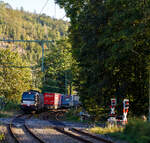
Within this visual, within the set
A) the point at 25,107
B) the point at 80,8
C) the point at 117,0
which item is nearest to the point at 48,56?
the point at 25,107

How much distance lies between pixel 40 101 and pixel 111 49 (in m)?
32.6

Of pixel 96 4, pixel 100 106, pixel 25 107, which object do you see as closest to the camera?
pixel 96 4

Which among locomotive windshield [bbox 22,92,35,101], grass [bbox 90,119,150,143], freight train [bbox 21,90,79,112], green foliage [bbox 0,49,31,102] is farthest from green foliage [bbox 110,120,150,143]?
green foliage [bbox 0,49,31,102]

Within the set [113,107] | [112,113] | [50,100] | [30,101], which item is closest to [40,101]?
[30,101]

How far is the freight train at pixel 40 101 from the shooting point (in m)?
40.8

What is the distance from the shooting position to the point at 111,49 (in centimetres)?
1474

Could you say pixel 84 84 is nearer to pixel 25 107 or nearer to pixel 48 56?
pixel 25 107

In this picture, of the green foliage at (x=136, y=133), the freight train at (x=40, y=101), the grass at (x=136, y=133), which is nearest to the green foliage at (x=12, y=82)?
the freight train at (x=40, y=101)

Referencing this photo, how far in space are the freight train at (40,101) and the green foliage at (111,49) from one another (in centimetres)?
2172

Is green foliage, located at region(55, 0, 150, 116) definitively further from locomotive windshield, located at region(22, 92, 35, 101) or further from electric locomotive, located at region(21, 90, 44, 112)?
locomotive windshield, located at region(22, 92, 35, 101)

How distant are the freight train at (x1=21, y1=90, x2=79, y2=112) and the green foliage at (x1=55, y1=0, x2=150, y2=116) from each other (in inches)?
855

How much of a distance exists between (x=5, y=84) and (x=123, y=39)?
139ft

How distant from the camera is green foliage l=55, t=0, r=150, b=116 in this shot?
14.2 meters

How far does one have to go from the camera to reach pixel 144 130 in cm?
1267
